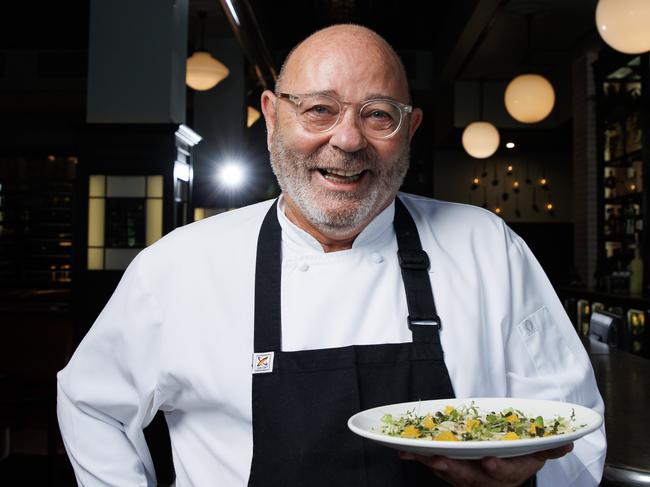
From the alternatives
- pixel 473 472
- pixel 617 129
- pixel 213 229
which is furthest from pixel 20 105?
pixel 473 472

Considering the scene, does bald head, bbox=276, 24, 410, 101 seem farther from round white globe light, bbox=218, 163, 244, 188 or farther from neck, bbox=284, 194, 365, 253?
round white globe light, bbox=218, 163, 244, 188

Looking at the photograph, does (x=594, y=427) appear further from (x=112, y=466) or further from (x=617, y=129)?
(x=617, y=129)

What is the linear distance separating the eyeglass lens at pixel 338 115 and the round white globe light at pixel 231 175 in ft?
24.3

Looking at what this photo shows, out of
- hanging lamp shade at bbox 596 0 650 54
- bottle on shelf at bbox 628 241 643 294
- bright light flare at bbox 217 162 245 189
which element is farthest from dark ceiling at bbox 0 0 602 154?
bottle on shelf at bbox 628 241 643 294

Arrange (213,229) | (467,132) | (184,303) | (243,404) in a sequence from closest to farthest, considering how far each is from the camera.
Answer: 1. (243,404)
2. (184,303)
3. (213,229)
4. (467,132)

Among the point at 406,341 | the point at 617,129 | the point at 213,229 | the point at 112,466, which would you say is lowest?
the point at 112,466

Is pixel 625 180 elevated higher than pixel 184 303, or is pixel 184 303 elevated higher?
pixel 625 180

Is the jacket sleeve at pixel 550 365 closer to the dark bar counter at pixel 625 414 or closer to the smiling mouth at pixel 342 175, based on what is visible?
the dark bar counter at pixel 625 414

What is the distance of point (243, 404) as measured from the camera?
4.35 feet

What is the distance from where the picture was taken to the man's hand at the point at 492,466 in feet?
3.39

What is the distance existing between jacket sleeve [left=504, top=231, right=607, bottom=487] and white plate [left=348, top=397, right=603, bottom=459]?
209 mm

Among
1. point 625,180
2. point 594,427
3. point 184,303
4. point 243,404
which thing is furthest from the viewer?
point 625,180

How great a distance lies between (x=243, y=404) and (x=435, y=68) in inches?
341

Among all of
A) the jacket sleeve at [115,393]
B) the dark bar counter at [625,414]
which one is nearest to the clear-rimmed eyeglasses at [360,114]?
the jacket sleeve at [115,393]
